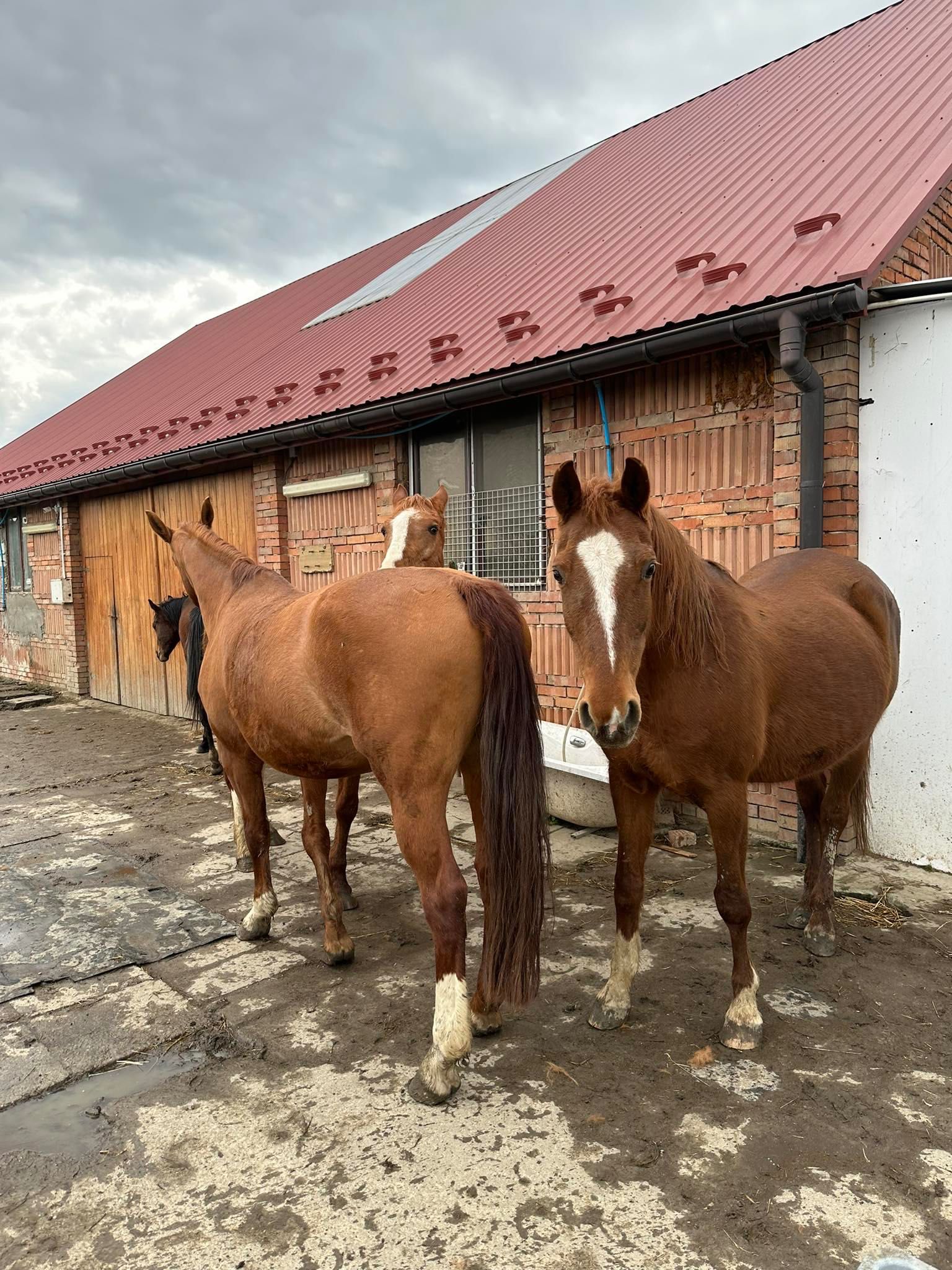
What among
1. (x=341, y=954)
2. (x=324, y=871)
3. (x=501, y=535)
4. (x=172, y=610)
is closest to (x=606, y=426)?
(x=501, y=535)

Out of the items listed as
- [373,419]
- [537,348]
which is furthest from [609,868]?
[373,419]

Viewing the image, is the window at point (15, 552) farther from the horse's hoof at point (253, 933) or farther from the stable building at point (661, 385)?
the horse's hoof at point (253, 933)

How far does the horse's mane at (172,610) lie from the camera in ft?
27.4

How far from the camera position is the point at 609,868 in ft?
14.7

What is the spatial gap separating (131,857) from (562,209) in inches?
308

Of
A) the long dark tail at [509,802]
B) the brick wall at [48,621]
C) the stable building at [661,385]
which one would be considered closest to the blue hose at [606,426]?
the stable building at [661,385]

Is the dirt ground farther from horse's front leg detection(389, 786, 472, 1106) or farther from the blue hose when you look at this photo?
the blue hose

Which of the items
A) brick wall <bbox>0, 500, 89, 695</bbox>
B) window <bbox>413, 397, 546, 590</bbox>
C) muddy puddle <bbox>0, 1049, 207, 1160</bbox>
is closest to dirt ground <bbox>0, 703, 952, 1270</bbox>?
muddy puddle <bbox>0, 1049, 207, 1160</bbox>

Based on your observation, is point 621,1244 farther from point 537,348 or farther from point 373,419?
point 373,419

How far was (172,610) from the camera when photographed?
8383 millimetres

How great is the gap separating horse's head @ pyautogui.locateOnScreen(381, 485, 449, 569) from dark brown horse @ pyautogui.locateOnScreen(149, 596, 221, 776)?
Answer: 2.31 meters

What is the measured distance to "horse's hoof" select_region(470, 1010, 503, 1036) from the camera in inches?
110

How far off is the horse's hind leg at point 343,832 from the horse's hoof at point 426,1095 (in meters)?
1.58

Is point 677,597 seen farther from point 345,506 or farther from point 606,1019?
point 345,506
